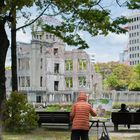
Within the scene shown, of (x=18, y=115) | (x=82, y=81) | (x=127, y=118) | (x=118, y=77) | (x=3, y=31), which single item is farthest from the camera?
(x=118, y=77)

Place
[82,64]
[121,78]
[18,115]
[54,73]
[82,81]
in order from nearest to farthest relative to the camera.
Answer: [18,115], [82,64], [82,81], [54,73], [121,78]

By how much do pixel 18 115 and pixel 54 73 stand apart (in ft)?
308

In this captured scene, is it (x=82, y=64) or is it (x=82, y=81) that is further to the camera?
(x=82, y=81)

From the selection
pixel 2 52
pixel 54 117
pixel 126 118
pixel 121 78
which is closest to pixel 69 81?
pixel 121 78

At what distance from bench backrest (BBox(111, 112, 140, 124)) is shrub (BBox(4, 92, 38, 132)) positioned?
3.68 metres

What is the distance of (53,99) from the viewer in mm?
113062

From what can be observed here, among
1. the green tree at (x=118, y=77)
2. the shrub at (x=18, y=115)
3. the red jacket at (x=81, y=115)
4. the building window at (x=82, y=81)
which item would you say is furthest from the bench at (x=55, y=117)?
the green tree at (x=118, y=77)

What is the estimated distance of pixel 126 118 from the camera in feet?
74.3

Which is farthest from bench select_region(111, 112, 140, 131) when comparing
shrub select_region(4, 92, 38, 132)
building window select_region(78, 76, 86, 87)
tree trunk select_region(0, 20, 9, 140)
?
building window select_region(78, 76, 86, 87)

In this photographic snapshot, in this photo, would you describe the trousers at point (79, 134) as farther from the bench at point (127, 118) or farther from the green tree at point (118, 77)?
the green tree at point (118, 77)

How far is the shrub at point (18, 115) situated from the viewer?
21078 mm

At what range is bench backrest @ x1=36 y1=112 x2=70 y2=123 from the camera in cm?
2351

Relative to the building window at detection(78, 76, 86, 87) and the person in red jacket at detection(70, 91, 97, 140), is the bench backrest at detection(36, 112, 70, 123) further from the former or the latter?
the building window at detection(78, 76, 86, 87)

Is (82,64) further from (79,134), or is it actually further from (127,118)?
(79,134)
